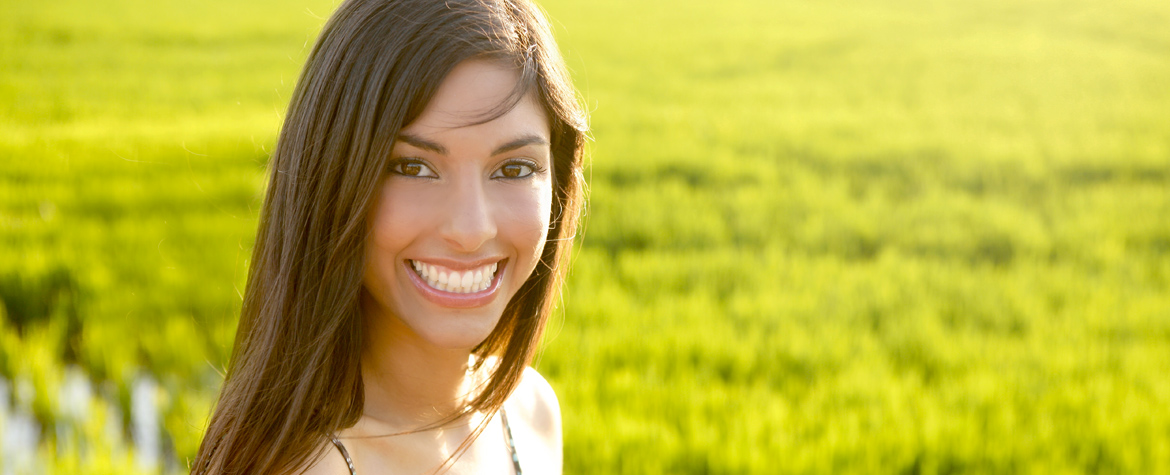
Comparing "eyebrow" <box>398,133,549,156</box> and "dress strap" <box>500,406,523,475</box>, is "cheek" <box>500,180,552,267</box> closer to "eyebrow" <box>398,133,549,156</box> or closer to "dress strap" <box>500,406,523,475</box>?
"eyebrow" <box>398,133,549,156</box>

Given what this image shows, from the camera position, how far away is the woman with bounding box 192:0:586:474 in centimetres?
111

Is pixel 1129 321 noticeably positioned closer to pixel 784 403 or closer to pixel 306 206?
pixel 784 403

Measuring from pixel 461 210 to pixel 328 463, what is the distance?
1.17 feet

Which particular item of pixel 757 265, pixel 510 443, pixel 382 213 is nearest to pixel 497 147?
pixel 382 213

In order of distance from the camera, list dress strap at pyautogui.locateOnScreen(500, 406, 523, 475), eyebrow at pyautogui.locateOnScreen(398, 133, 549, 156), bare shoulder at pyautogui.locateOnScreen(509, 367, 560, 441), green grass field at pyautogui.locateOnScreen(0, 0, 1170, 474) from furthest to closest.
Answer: green grass field at pyautogui.locateOnScreen(0, 0, 1170, 474), bare shoulder at pyautogui.locateOnScreen(509, 367, 560, 441), dress strap at pyautogui.locateOnScreen(500, 406, 523, 475), eyebrow at pyautogui.locateOnScreen(398, 133, 549, 156)

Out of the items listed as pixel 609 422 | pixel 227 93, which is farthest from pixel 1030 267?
pixel 227 93

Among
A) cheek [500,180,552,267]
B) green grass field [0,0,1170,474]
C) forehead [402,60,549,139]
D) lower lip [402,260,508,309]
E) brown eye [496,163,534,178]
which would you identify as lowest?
green grass field [0,0,1170,474]

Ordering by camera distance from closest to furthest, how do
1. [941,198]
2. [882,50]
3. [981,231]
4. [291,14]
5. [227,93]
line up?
[981,231], [941,198], [227,93], [882,50], [291,14]

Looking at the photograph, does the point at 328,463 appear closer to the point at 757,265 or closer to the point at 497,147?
the point at 497,147

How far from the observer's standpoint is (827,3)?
19.5 metres

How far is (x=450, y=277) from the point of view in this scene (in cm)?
116

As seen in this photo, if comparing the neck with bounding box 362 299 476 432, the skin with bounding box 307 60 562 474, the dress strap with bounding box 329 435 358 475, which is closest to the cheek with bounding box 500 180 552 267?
the skin with bounding box 307 60 562 474

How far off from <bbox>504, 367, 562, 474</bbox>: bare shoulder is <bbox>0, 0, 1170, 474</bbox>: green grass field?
516mm

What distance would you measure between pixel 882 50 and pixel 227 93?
8684mm
